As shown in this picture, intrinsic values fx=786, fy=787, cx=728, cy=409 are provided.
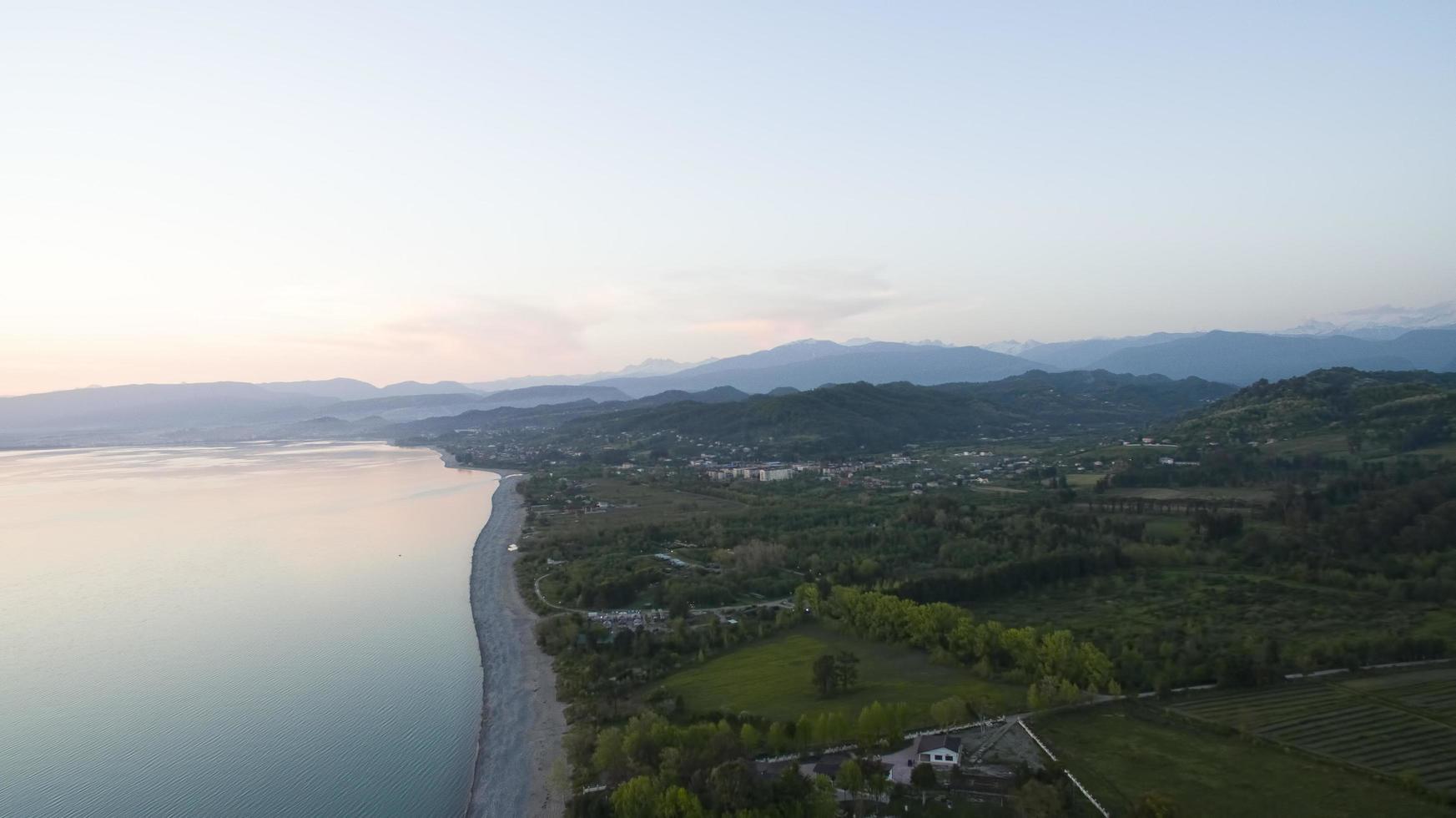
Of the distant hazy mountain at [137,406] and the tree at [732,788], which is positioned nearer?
the tree at [732,788]

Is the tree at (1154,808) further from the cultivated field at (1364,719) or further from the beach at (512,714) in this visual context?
the beach at (512,714)

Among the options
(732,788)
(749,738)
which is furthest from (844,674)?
(732,788)

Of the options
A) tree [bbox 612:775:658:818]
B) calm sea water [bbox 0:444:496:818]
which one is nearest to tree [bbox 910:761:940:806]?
tree [bbox 612:775:658:818]

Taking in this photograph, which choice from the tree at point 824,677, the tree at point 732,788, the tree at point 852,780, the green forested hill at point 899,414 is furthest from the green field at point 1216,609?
the green forested hill at point 899,414

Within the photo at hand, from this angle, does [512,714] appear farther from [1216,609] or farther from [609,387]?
[609,387]

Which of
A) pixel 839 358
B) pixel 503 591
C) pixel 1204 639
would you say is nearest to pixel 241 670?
pixel 503 591

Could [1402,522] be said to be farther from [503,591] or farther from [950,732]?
[503,591]
